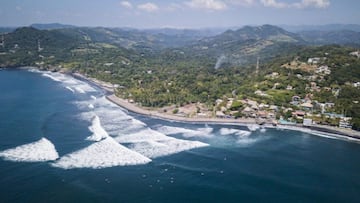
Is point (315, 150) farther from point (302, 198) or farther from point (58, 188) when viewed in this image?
point (58, 188)

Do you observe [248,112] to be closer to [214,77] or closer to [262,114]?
[262,114]

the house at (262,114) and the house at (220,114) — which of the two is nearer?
the house at (262,114)

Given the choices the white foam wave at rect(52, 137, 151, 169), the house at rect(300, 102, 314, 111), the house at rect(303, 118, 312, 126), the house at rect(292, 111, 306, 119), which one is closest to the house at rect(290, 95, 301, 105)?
the house at rect(300, 102, 314, 111)

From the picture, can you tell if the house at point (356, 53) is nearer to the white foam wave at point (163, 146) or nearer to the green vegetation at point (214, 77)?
the green vegetation at point (214, 77)

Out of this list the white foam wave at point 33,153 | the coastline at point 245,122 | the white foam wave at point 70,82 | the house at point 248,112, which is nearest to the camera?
the white foam wave at point 33,153

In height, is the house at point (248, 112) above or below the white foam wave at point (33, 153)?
above

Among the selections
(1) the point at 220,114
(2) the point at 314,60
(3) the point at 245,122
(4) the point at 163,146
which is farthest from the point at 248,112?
(2) the point at 314,60

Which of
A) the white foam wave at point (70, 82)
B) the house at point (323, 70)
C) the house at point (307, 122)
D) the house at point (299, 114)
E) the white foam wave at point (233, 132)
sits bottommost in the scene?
the white foam wave at point (233, 132)

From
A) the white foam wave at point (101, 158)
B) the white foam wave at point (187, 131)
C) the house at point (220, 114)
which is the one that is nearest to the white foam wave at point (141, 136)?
the white foam wave at point (187, 131)

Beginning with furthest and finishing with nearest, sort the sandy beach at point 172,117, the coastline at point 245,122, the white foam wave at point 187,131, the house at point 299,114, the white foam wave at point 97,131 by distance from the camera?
the house at point 299,114 < the sandy beach at point 172,117 < the coastline at point 245,122 < the white foam wave at point 187,131 < the white foam wave at point 97,131
